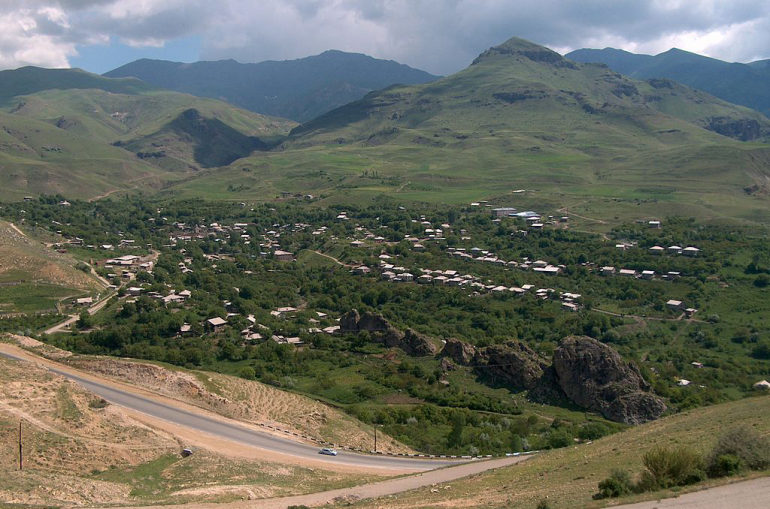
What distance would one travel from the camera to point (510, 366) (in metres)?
54.6

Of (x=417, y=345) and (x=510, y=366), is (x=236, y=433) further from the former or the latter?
(x=417, y=345)

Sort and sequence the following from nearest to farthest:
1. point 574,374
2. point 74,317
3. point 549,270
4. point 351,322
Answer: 1. point 574,374
2. point 351,322
3. point 74,317
4. point 549,270

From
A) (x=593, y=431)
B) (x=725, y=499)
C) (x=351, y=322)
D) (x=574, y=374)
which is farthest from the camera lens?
(x=351, y=322)

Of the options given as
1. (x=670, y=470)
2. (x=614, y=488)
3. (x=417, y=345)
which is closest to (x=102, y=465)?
(x=614, y=488)

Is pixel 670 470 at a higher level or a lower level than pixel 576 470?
higher

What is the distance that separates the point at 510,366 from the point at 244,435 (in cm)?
2396

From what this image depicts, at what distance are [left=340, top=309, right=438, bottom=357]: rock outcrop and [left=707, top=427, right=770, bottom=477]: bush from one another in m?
38.5

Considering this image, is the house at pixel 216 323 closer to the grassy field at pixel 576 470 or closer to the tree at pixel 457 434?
the tree at pixel 457 434

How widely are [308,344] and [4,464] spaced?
38.0m

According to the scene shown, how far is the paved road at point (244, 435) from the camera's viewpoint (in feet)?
120

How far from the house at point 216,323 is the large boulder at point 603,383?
33.9m

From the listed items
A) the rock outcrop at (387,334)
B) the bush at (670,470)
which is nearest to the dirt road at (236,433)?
the bush at (670,470)

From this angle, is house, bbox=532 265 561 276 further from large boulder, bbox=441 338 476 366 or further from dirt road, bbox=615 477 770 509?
dirt road, bbox=615 477 770 509

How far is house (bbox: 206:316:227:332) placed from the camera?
2746 inches
